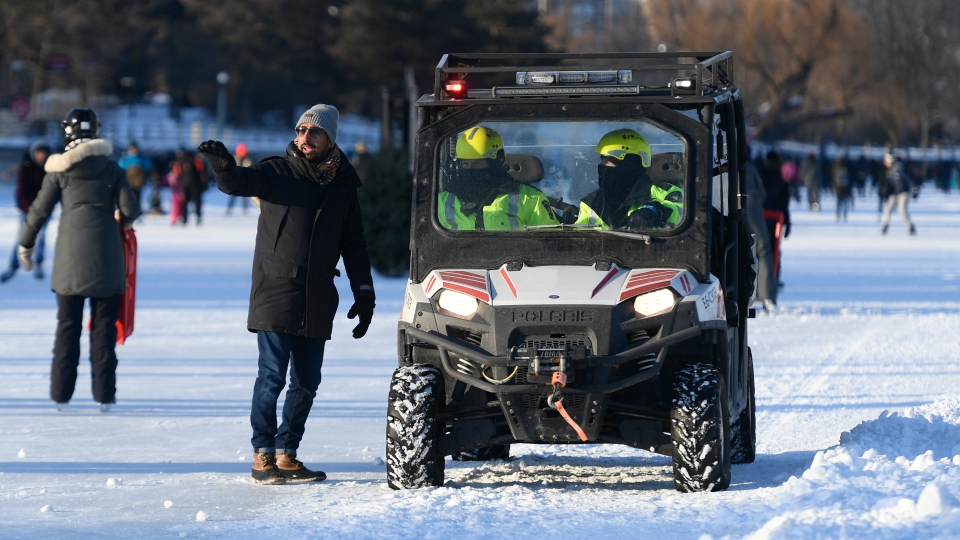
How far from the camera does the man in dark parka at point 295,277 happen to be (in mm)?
6906

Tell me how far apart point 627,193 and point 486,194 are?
574 mm

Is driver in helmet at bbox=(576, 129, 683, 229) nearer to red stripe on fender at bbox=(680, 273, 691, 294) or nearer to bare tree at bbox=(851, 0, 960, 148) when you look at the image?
red stripe on fender at bbox=(680, 273, 691, 294)

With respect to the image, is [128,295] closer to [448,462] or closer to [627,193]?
[448,462]

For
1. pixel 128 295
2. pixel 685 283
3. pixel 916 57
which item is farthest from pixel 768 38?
pixel 685 283

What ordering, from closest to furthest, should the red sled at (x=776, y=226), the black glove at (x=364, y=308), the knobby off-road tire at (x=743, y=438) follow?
1. the black glove at (x=364, y=308)
2. the knobby off-road tire at (x=743, y=438)
3. the red sled at (x=776, y=226)

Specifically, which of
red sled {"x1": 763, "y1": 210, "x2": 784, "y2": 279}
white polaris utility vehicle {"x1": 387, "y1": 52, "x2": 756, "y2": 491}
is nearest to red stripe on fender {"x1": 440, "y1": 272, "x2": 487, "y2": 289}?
white polaris utility vehicle {"x1": 387, "y1": 52, "x2": 756, "y2": 491}

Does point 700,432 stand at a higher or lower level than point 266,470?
higher

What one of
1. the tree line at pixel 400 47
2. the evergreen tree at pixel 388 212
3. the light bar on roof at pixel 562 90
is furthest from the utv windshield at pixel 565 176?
the tree line at pixel 400 47

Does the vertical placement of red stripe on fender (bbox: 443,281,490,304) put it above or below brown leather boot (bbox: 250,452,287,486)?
above

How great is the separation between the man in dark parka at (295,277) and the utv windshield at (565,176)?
0.52 meters

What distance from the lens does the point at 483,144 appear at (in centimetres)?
677

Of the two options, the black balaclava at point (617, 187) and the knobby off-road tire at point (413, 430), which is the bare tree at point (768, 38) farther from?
the knobby off-road tire at point (413, 430)

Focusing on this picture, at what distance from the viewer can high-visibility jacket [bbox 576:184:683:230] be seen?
21.9 ft

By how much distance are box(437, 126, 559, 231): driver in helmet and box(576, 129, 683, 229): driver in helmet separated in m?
0.19
